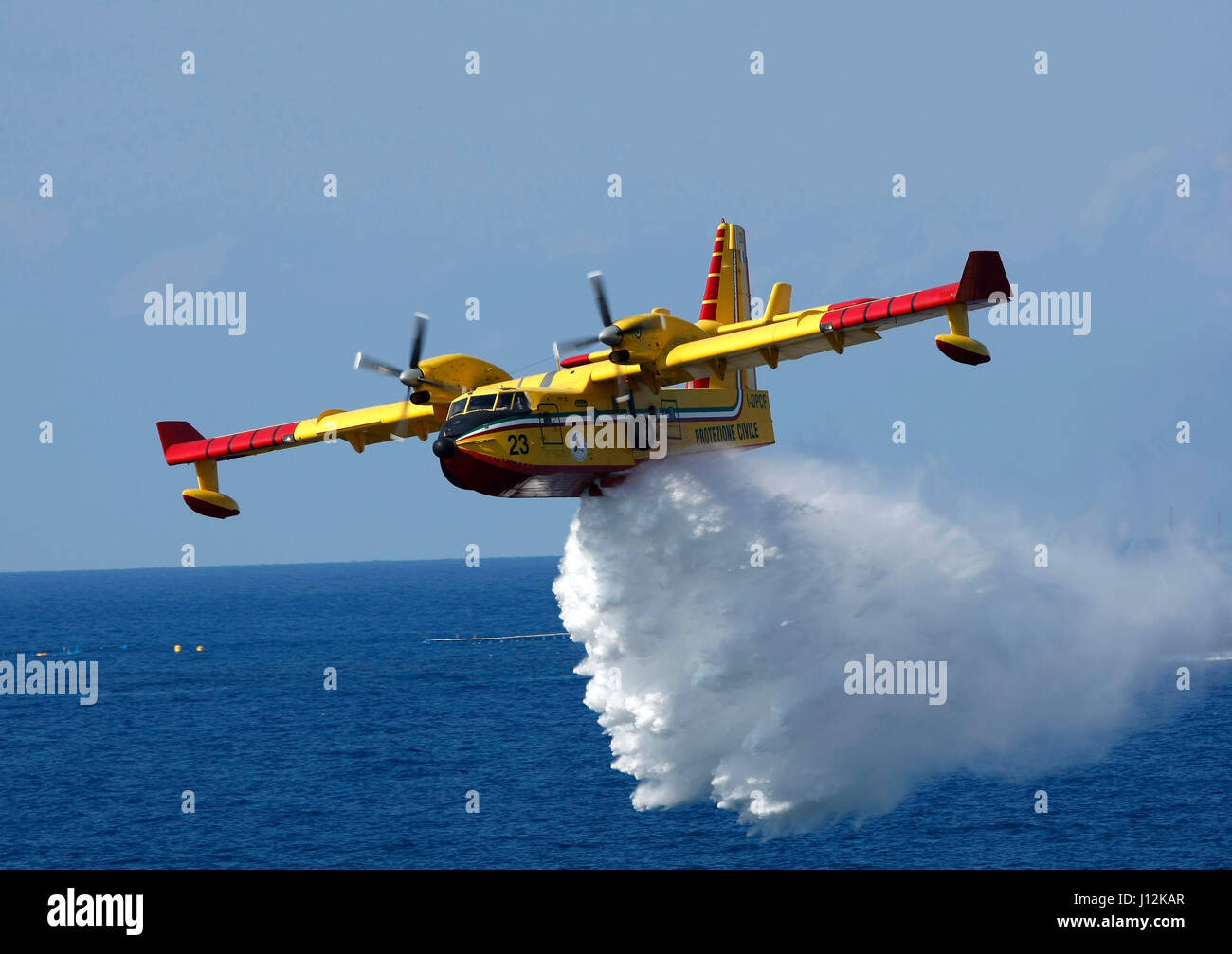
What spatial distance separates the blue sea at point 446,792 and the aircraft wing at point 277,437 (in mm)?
17084

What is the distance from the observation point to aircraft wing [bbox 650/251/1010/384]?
24.0 m

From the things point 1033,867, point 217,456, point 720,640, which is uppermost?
point 217,456

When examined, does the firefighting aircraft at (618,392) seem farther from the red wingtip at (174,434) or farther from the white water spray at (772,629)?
the red wingtip at (174,434)

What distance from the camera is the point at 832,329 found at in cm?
2570

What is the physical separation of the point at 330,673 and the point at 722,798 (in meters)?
58.9

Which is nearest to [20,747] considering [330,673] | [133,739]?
[133,739]

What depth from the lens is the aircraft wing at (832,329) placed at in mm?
24000

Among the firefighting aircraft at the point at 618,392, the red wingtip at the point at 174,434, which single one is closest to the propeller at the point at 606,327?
the firefighting aircraft at the point at 618,392

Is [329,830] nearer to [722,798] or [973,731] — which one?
[722,798]

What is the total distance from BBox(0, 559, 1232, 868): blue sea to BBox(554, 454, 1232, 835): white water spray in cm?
831

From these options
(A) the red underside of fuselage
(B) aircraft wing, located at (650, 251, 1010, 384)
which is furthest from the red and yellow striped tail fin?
(A) the red underside of fuselage

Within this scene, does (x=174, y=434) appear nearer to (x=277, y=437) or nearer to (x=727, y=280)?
(x=277, y=437)

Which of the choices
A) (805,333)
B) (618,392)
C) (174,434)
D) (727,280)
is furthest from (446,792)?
(805,333)
